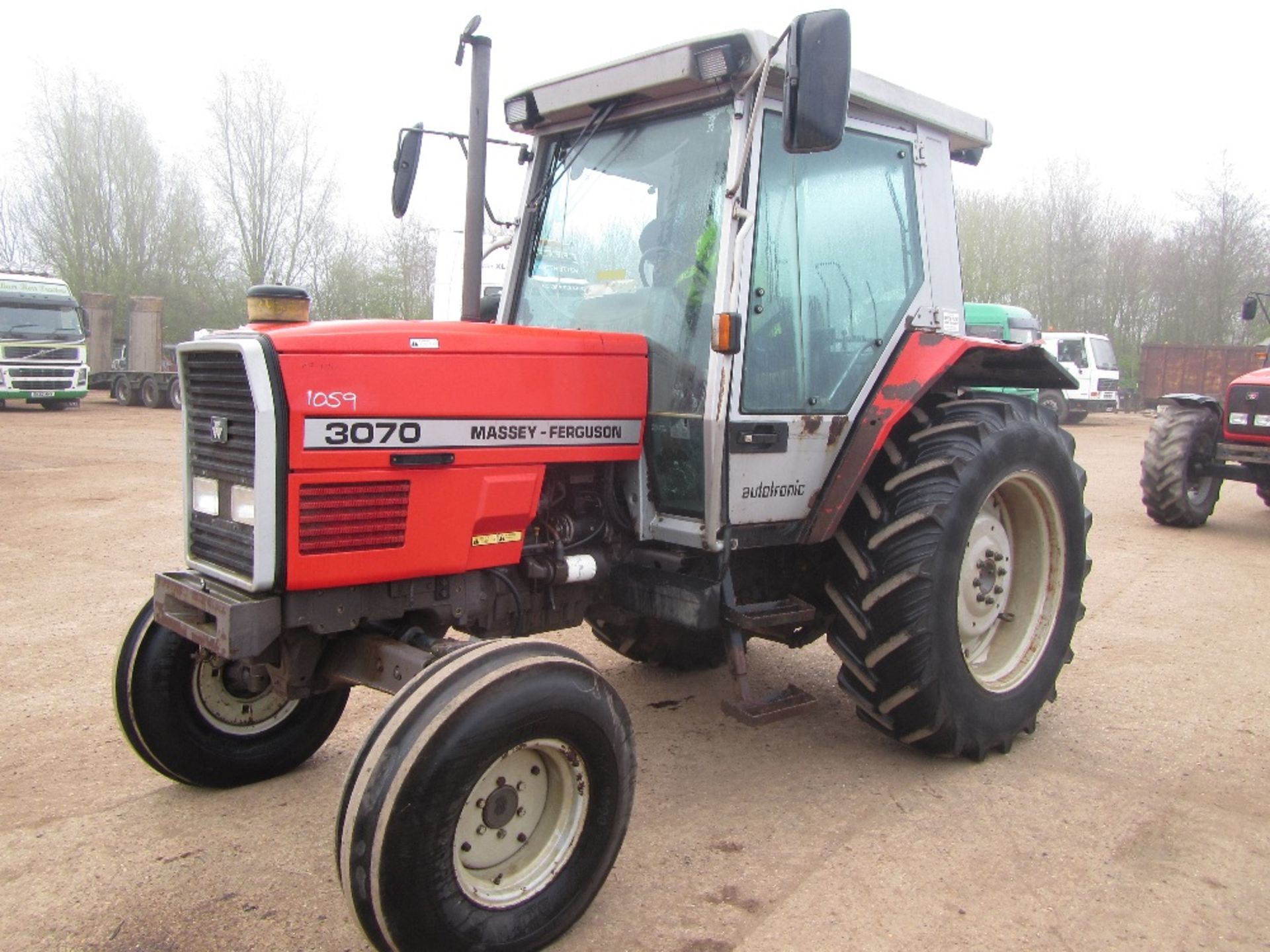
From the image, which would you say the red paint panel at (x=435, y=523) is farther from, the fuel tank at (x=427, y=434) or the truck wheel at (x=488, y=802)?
Answer: the truck wheel at (x=488, y=802)

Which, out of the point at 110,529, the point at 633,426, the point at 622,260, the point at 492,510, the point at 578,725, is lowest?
the point at 110,529

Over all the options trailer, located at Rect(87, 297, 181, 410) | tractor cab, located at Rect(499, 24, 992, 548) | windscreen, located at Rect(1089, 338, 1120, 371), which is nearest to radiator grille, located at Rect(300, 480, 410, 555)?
tractor cab, located at Rect(499, 24, 992, 548)

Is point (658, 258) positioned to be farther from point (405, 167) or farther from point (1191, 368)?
point (1191, 368)

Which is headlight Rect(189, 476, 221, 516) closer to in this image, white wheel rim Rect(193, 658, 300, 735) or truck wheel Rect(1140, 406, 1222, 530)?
white wheel rim Rect(193, 658, 300, 735)

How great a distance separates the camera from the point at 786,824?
3.29m

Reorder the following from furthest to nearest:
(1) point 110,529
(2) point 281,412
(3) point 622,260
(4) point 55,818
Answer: (1) point 110,529 → (3) point 622,260 → (4) point 55,818 → (2) point 281,412

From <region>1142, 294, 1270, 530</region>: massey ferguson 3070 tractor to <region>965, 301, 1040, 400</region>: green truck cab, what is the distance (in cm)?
122

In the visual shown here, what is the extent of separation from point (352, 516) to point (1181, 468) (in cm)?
828

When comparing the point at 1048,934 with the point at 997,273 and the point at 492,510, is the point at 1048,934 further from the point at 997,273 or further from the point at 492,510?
the point at 997,273

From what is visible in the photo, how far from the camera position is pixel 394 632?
3.06 meters

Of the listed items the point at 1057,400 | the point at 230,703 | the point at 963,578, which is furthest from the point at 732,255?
the point at 1057,400

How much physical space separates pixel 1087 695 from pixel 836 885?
2.23 m

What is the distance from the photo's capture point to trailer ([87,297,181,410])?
74.8 ft

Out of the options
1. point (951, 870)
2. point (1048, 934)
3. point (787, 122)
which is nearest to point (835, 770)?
point (951, 870)
